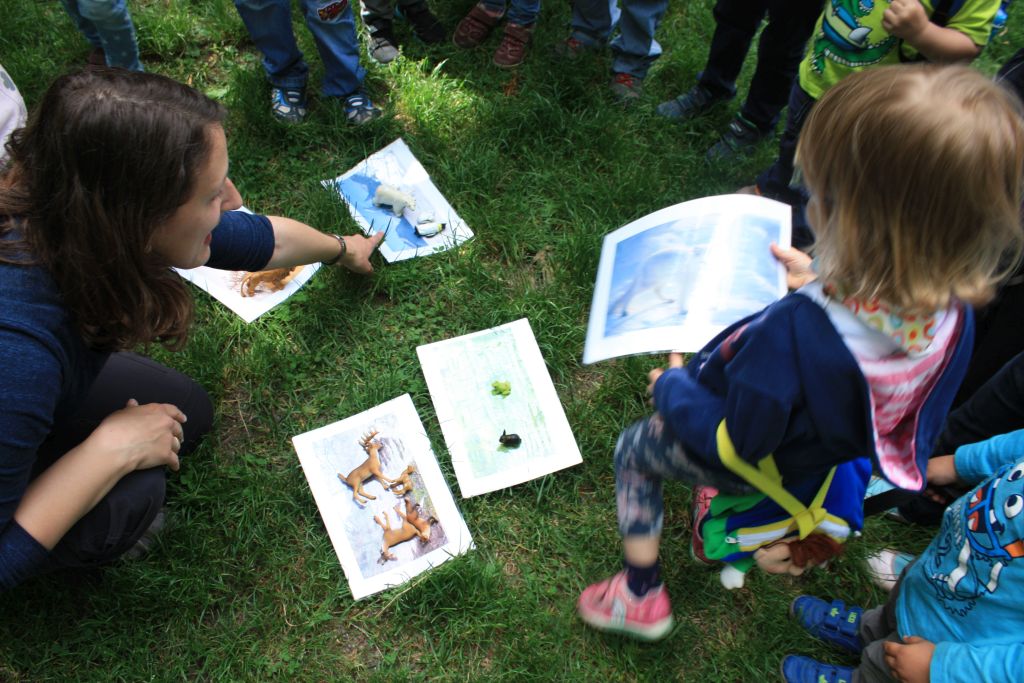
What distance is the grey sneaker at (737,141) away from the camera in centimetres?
269

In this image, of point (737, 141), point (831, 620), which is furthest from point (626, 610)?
point (737, 141)

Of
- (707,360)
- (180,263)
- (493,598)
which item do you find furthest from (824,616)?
(180,263)

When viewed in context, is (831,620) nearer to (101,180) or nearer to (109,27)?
(101,180)

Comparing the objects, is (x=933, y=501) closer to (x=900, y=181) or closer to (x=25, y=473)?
(x=900, y=181)

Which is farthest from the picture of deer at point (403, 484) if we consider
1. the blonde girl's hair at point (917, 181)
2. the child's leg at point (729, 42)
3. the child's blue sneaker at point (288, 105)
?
the child's leg at point (729, 42)

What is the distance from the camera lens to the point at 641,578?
5.63ft

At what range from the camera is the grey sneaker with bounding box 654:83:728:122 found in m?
2.82

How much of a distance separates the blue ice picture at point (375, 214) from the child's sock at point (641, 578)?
1.27 m

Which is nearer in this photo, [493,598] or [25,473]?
[25,473]

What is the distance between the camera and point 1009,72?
1.69 metres

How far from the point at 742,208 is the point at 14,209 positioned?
56.5 inches

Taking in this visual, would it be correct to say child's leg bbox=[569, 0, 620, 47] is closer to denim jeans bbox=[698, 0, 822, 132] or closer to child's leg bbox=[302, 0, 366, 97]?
denim jeans bbox=[698, 0, 822, 132]

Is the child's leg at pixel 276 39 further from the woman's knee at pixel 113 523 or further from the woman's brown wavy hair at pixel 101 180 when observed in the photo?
the woman's knee at pixel 113 523

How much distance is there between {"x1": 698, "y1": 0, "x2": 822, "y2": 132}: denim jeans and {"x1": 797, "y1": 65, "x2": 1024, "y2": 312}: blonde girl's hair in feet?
4.88
